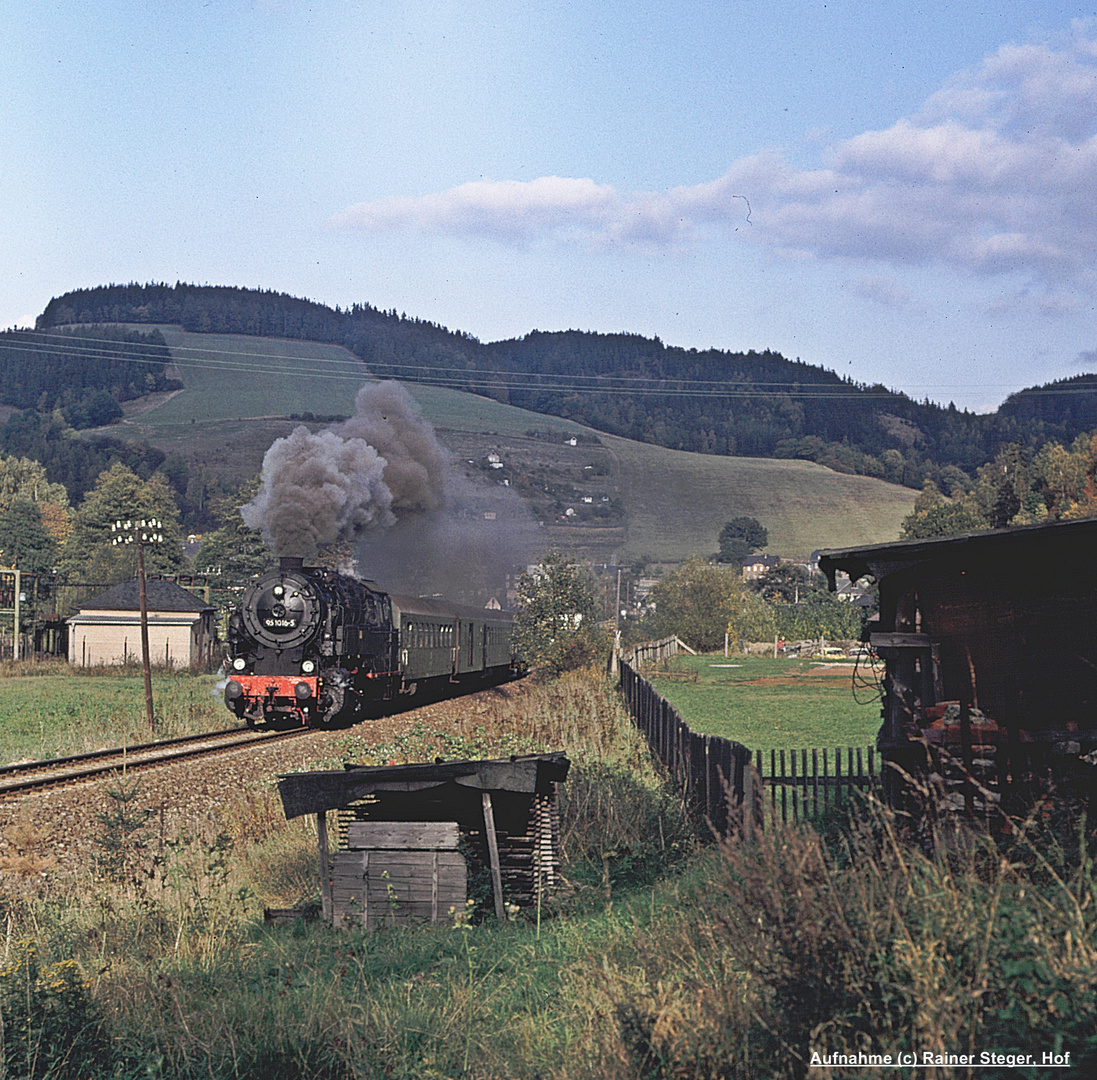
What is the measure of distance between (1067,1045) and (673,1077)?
1.79 meters

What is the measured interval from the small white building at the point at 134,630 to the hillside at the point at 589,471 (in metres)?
63.1

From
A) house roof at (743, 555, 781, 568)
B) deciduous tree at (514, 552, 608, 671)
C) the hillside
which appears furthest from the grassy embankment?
house roof at (743, 555, 781, 568)

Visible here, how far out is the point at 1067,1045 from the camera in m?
4.12

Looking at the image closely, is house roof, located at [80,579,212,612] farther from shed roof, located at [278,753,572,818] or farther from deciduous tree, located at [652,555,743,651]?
shed roof, located at [278,753,572,818]

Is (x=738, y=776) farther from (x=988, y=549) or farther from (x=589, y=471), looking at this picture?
(x=589, y=471)

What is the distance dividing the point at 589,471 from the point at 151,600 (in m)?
91.5

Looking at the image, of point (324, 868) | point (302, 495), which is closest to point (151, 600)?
point (302, 495)

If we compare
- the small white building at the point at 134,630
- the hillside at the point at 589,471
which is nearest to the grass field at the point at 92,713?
the small white building at the point at 134,630

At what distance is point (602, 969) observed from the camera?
21.5 feet

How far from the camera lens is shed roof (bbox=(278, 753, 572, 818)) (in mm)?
9695

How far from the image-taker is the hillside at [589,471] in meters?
135

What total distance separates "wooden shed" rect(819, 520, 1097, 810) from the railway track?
13063mm

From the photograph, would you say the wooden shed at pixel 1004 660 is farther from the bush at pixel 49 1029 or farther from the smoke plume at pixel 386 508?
the smoke plume at pixel 386 508

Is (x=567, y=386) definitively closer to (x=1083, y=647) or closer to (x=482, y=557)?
(x=482, y=557)
